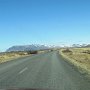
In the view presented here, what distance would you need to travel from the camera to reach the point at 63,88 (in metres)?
10.9

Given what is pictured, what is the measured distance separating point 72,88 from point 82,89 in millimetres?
421

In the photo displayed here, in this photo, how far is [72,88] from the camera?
10969mm

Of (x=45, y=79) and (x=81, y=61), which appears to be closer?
(x=45, y=79)

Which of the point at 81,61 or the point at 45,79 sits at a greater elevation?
the point at 81,61

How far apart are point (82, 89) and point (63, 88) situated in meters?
0.76

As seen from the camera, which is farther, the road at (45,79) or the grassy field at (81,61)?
the grassy field at (81,61)

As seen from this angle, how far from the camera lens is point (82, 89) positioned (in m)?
10.8

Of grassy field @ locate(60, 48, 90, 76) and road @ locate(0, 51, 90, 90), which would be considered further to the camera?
grassy field @ locate(60, 48, 90, 76)

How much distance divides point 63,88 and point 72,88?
37cm
